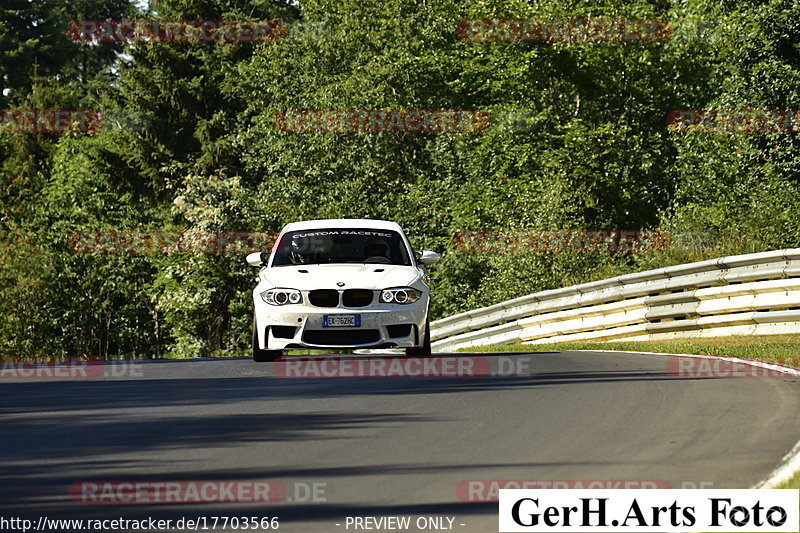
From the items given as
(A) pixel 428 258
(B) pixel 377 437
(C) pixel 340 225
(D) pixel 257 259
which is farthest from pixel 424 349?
(B) pixel 377 437

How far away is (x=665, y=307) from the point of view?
21094 millimetres

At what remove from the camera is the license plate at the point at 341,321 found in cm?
1361

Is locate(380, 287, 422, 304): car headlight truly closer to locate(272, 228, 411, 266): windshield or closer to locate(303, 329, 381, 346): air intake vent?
locate(303, 329, 381, 346): air intake vent

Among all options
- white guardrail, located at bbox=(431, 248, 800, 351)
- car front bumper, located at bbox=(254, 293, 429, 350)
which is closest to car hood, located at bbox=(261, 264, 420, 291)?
car front bumper, located at bbox=(254, 293, 429, 350)

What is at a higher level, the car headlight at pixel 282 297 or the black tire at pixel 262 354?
the car headlight at pixel 282 297

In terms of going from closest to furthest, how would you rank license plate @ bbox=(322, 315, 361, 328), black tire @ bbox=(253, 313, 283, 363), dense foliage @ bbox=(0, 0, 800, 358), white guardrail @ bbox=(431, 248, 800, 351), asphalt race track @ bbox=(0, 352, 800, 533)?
asphalt race track @ bbox=(0, 352, 800, 533), license plate @ bbox=(322, 315, 361, 328), black tire @ bbox=(253, 313, 283, 363), white guardrail @ bbox=(431, 248, 800, 351), dense foliage @ bbox=(0, 0, 800, 358)

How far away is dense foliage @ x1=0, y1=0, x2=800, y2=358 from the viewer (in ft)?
101

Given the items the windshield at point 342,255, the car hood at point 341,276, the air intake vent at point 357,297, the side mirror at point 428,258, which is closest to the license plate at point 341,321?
the air intake vent at point 357,297

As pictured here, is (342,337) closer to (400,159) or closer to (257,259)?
(257,259)

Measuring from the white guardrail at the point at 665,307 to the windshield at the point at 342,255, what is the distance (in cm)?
621

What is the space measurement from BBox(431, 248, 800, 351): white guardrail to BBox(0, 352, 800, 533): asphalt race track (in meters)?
6.45

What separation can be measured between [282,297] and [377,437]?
589cm

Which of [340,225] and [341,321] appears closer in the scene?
[341,321]

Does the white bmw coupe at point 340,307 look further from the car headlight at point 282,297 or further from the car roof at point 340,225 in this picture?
the car roof at point 340,225
